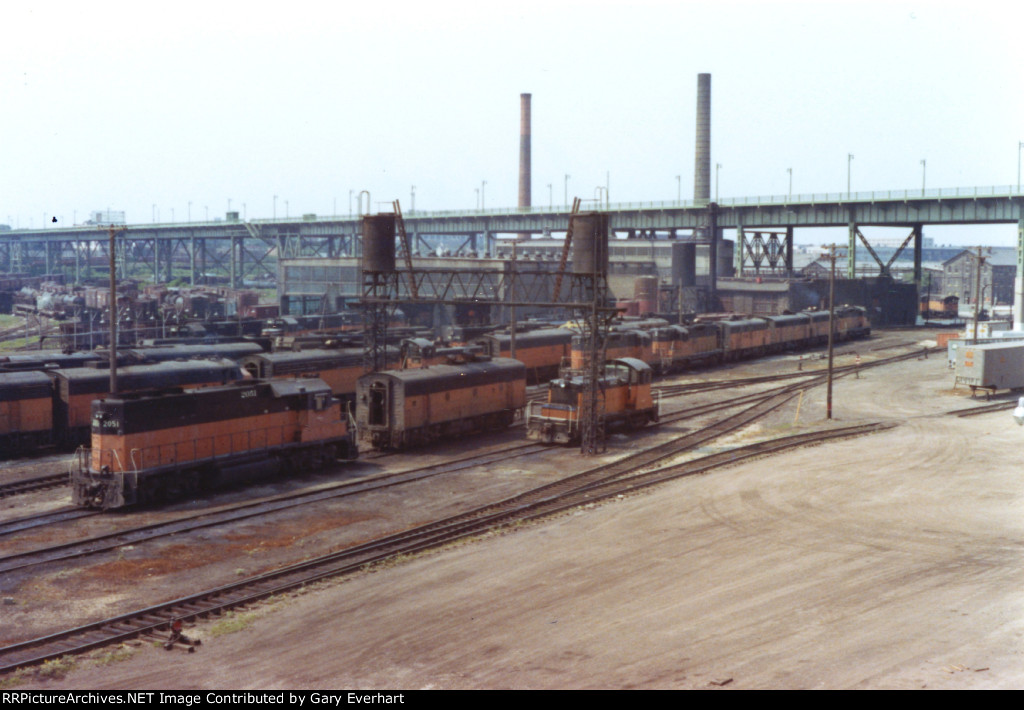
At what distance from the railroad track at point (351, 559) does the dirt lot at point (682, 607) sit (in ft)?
2.37

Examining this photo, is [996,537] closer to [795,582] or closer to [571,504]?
[795,582]

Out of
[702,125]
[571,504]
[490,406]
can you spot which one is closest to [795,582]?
[571,504]

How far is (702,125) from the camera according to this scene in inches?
4875

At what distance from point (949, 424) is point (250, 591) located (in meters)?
34.0

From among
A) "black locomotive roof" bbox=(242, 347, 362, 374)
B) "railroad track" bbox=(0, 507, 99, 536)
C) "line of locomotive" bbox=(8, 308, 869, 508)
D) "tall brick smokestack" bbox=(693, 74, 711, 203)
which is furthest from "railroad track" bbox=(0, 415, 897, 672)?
"tall brick smokestack" bbox=(693, 74, 711, 203)

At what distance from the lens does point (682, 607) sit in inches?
787

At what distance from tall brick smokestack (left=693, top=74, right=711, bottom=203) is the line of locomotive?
227ft

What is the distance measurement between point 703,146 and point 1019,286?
48327 mm

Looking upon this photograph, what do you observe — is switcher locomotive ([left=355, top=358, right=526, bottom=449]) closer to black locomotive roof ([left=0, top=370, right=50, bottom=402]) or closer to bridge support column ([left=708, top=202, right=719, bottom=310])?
black locomotive roof ([left=0, top=370, right=50, bottom=402])

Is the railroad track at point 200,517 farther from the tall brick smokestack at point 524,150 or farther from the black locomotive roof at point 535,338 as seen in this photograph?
the tall brick smokestack at point 524,150

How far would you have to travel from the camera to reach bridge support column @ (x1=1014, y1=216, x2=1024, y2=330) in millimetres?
80250

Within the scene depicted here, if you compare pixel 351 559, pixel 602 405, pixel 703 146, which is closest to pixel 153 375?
pixel 602 405

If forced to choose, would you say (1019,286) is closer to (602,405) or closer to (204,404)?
(602,405)

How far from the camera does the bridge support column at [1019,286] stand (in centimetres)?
8025
